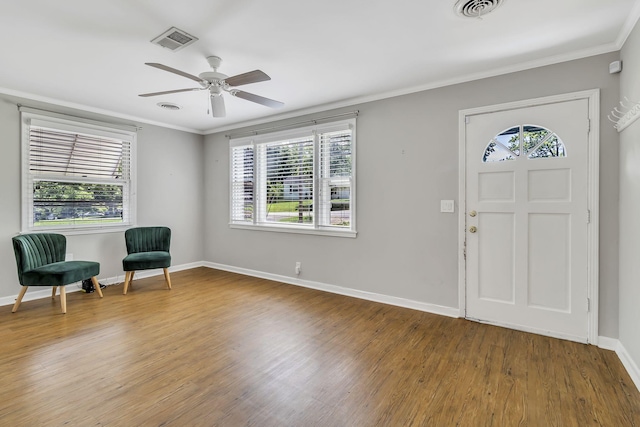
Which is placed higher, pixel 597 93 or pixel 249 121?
pixel 249 121

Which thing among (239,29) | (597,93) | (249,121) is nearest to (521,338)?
(597,93)

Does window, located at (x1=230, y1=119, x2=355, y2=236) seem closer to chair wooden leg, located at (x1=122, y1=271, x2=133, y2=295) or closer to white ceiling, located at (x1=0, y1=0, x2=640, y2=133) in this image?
white ceiling, located at (x1=0, y1=0, x2=640, y2=133)

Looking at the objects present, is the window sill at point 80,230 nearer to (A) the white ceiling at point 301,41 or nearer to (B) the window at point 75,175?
(B) the window at point 75,175

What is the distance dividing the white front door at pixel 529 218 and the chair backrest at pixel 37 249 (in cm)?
478

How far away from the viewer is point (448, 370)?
7.43ft

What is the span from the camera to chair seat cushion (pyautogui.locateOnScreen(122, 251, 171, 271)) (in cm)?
412

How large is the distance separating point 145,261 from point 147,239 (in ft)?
2.12

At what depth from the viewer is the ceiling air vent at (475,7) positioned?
202cm

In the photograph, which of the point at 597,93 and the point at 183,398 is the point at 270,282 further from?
the point at 597,93

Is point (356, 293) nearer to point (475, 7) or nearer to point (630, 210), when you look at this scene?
point (630, 210)

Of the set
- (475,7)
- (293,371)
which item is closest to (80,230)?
(293,371)

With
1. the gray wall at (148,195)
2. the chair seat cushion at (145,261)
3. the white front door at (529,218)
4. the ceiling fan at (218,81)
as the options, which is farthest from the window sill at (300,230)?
the ceiling fan at (218,81)

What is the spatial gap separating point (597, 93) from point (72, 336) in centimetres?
507

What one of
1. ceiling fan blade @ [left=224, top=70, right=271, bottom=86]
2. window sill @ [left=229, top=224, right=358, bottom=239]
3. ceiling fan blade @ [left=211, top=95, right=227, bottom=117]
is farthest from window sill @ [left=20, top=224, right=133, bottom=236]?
ceiling fan blade @ [left=224, top=70, right=271, bottom=86]
